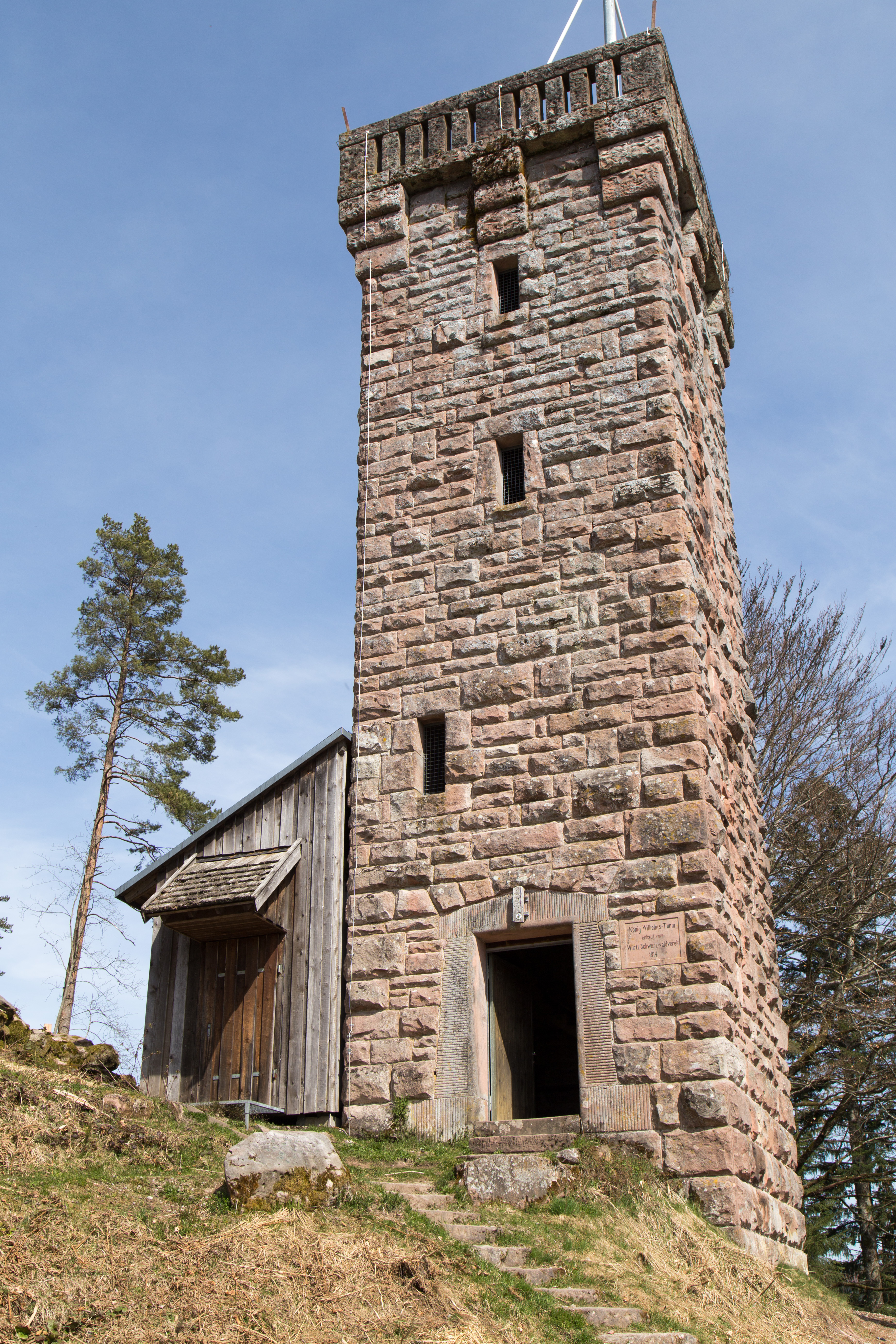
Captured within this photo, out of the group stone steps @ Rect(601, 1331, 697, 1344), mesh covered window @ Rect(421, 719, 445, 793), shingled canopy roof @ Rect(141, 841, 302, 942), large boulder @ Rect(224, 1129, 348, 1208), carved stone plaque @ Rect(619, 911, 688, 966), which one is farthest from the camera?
mesh covered window @ Rect(421, 719, 445, 793)

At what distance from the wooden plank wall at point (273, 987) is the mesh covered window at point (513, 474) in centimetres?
281

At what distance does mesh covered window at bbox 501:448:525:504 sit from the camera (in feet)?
37.2

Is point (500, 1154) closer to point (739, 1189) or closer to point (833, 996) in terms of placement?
point (739, 1189)

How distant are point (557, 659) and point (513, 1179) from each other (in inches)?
164

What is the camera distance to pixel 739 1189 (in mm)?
8344

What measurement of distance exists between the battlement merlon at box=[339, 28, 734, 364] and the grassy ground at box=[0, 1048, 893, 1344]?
8.74m

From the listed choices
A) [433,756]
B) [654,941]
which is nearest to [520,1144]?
[654,941]

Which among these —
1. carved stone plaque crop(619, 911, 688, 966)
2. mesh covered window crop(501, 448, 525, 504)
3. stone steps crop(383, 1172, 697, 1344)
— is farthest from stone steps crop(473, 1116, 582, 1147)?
mesh covered window crop(501, 448, 525, 504)

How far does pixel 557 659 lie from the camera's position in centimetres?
1038

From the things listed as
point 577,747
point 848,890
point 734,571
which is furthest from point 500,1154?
point 848,890

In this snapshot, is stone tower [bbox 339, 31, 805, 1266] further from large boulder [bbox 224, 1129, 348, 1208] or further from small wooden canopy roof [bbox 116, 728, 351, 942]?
large boulder [bbox 224, 1129, 348, 1208]

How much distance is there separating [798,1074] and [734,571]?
22.6 feet

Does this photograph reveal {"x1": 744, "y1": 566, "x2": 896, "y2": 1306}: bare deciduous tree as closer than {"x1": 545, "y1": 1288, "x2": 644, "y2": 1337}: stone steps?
No

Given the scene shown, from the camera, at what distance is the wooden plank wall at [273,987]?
34.1 ft
